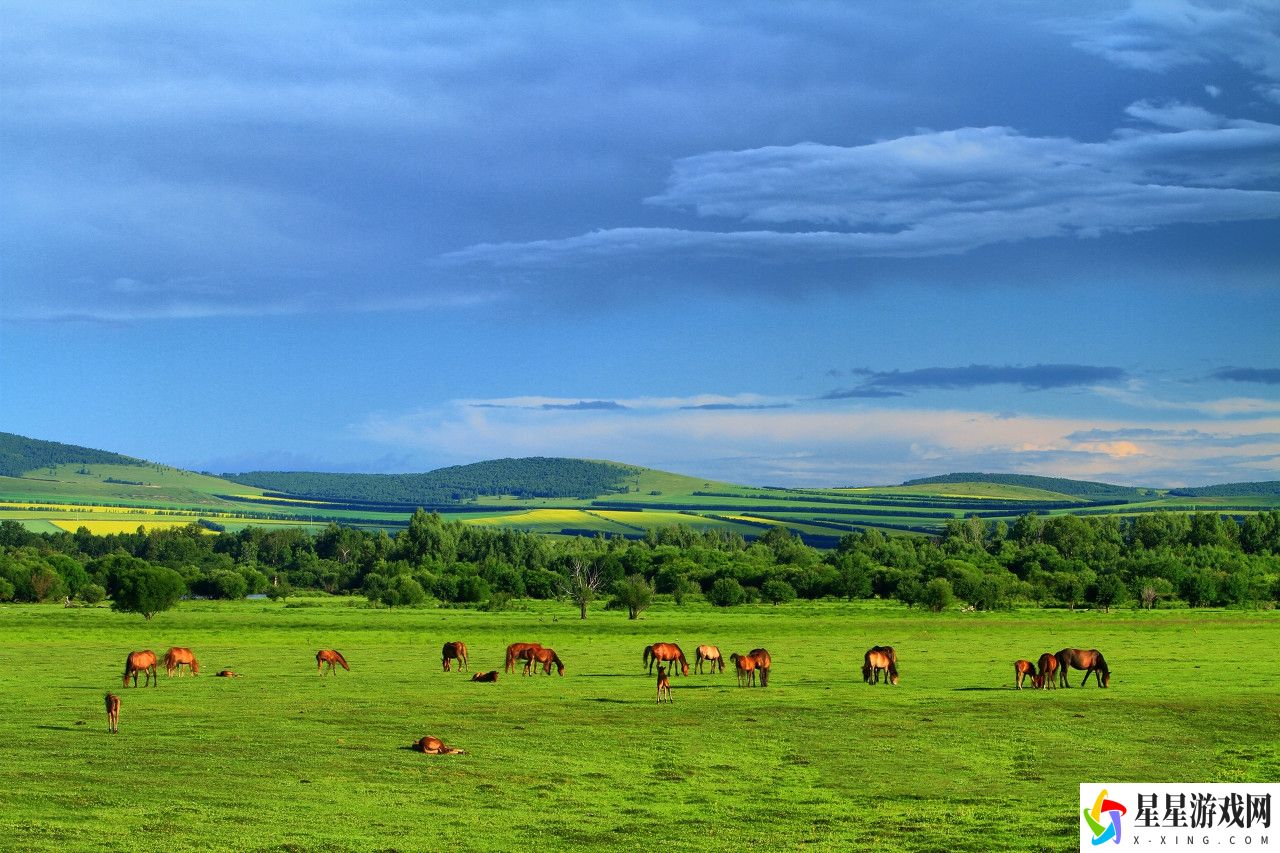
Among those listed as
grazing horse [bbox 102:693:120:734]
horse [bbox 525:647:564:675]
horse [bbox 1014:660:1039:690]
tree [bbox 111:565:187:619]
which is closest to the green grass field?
grazing horse [bbox 102:693:120:734]

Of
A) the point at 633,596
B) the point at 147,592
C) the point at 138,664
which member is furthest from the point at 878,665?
the point at 147,592

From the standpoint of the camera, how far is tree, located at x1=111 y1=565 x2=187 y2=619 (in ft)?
360

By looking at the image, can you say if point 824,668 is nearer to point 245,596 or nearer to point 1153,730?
point 1153,730

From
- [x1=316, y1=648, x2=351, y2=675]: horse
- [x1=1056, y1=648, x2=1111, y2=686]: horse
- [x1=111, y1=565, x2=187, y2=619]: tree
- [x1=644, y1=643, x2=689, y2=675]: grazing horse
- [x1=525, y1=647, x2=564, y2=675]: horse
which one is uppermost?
[x1=1056, y1=648, x2=1111, y2=686]: horse

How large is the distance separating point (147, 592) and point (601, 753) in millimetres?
87249

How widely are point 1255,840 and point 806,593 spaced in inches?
5110

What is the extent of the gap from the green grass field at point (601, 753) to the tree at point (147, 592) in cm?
4623

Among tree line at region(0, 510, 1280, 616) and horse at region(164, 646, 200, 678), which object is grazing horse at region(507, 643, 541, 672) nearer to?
horse at region(164, 646, 200, 678)

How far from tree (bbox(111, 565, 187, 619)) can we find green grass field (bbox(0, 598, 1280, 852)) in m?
46.2

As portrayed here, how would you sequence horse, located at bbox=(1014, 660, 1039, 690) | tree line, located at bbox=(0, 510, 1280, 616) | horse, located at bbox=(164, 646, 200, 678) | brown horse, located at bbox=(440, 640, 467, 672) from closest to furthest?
horse, located at bbox=(1014, 660, 1039, 690)
horse, located at bbox=(164, 646, 200, 678)
brown horse, located at bbox=(440, 640, 467, 672)
tree line, located at bbox=(0, 510, 1280, 616)

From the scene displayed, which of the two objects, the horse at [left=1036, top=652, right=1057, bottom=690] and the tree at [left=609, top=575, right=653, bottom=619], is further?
the tree at [left=609, top=575, right=653, bottom=619]

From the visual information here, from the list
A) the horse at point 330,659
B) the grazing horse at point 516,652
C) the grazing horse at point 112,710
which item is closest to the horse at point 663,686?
the grazing horse at point 516,652

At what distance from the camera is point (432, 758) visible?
100 feet

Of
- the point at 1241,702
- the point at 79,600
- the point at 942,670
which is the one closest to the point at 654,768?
the point at 1241,702
